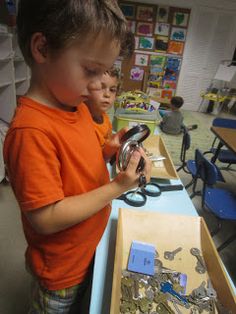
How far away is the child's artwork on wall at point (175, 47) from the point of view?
4667 millimetres

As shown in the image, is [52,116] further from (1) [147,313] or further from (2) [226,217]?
(2) [226,217]

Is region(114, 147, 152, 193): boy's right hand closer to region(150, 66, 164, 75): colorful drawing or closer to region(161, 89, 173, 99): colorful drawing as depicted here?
region(150, 66, 164, 75): colorful drawing

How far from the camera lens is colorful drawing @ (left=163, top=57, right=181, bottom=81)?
15.6 feet

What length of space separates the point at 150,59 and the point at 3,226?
4.28m

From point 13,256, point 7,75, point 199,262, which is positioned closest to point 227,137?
point 199,262

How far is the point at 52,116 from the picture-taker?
425 millimetres

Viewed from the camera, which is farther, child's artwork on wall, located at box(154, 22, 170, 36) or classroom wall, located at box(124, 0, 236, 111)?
child's artwork on wall, located at box(154, 22, 170, 36)

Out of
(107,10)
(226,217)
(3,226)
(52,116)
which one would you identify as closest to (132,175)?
→ (52,116)

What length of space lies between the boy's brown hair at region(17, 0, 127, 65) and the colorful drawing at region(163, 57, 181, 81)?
4830 mm

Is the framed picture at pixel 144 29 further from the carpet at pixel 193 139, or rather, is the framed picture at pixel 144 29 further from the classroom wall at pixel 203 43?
the carpet at pixel 193 139

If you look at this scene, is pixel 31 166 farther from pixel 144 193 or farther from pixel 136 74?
pixel 136 74

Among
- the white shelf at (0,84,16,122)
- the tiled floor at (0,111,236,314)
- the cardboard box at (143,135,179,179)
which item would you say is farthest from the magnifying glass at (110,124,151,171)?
the white shelf at (0,84,16,122)

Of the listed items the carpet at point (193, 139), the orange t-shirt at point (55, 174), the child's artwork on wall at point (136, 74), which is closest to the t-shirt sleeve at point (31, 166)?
the orange t-shirt at point (55, 174)

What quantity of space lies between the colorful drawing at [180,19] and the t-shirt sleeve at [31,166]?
16.4ft
